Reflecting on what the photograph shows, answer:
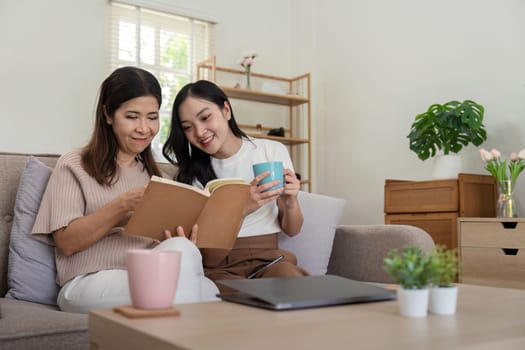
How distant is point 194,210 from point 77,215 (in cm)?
30

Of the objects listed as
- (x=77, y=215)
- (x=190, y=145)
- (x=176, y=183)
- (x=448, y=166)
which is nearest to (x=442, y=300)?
(x=176, y=183)

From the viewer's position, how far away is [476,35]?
3656 mm

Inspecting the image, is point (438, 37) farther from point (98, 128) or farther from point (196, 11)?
point (98, 128)

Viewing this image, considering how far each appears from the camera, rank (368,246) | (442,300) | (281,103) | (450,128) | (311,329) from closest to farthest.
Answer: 1. (311,329)
2. (442,300)
3. (368,246)
4. (450,128)
5. (281,103)

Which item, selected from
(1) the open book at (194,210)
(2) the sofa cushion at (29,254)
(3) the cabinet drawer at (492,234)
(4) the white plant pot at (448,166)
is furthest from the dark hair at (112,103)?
(4) the white plant pot at (448,166)

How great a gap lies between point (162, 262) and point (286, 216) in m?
0.99

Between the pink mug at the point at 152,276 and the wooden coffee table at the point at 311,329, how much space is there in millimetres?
32

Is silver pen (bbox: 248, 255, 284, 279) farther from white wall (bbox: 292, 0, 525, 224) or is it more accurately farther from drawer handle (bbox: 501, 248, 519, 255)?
white wall (bbox: 292, 0, 525, 224)

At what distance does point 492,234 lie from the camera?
113 inches

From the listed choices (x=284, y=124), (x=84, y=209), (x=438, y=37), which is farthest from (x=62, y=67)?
(x=84, y=209)

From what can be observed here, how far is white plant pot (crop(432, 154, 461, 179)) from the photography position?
3314 mm

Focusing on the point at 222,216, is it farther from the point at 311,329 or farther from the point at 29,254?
the point at 311,329

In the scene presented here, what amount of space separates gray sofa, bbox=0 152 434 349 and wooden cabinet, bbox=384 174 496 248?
1432 mm

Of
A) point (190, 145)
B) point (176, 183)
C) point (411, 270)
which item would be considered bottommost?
point (411, 270)
